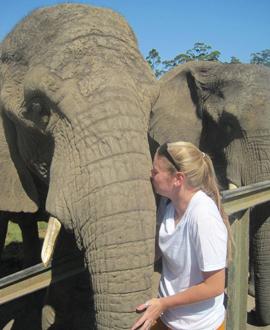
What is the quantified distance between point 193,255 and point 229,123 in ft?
9.24

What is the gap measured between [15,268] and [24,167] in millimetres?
2943

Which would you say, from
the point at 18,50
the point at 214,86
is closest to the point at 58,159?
the point at 18,50

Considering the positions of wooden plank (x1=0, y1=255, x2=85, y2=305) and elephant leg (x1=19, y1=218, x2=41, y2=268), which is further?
elephant leg (x1=19, y1=218, x2=41, y2=268)

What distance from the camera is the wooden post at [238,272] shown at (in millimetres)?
2664

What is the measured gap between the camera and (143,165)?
6.20 ft

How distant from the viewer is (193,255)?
1865 millimetres

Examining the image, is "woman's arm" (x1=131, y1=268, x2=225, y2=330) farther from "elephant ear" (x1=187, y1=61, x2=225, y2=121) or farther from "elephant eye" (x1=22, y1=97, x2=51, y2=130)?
"elephant ear" (x1=187, y1=61, x2=225, y2=121)

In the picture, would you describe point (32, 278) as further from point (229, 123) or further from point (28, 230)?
point (229, 123)

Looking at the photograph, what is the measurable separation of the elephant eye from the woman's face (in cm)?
60

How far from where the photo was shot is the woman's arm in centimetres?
177

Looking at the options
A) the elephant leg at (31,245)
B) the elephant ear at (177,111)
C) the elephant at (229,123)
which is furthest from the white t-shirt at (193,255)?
the elephant ear at (177,111)

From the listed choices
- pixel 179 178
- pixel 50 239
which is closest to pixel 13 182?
pixel 50 239

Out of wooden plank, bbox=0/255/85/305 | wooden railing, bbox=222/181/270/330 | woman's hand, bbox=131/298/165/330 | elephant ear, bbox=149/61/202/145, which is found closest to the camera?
wooden plank, bbox=0/255/85/305

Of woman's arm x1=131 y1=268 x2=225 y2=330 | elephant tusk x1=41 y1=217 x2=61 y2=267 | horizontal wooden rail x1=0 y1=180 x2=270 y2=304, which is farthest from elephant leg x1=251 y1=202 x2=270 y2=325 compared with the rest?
elephant tusk x1=41 y1=217 x2=61 y2=267
